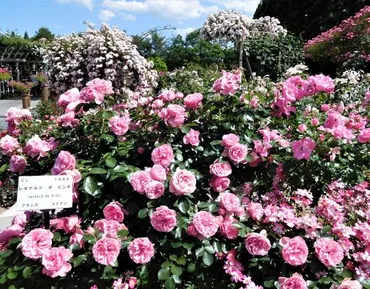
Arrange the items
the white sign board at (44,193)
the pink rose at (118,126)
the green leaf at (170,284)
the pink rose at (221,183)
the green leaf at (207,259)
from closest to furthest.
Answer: the green leaf at (170,284) → the green leaf at (207,259) → the white sign board at (44,193) → the pink rose at (221,183) → the pink rose at (118,126)

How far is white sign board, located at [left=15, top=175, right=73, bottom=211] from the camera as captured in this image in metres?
1.88

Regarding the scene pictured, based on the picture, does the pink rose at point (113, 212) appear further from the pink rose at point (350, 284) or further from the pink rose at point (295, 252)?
the pink rose at point (350, 284)

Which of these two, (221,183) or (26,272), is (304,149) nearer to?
(221,183)

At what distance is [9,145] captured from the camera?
7.15 feet

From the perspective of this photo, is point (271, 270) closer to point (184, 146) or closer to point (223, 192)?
point (223, 192)

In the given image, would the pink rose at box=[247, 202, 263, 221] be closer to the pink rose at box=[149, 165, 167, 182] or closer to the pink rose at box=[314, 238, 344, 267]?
the pink rose at box=[314, 238, 344, 267]

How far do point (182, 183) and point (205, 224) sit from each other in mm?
191

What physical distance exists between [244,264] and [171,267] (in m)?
0.35

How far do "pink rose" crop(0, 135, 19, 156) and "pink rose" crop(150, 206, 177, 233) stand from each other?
87 cm

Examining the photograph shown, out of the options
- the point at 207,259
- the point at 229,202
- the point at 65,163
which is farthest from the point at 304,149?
the point at 65,163

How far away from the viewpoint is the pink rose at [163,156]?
6.41ft

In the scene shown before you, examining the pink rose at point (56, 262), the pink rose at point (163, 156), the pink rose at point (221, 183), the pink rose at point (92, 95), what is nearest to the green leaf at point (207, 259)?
the pink rose at point (221, 183)

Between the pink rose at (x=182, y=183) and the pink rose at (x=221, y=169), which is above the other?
the pink rose at (x=221, y=169)

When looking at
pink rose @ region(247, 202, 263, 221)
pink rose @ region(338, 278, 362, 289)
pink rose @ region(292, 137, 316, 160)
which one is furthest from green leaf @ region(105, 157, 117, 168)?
pink rose @ region(338, 278, 362, 289)
